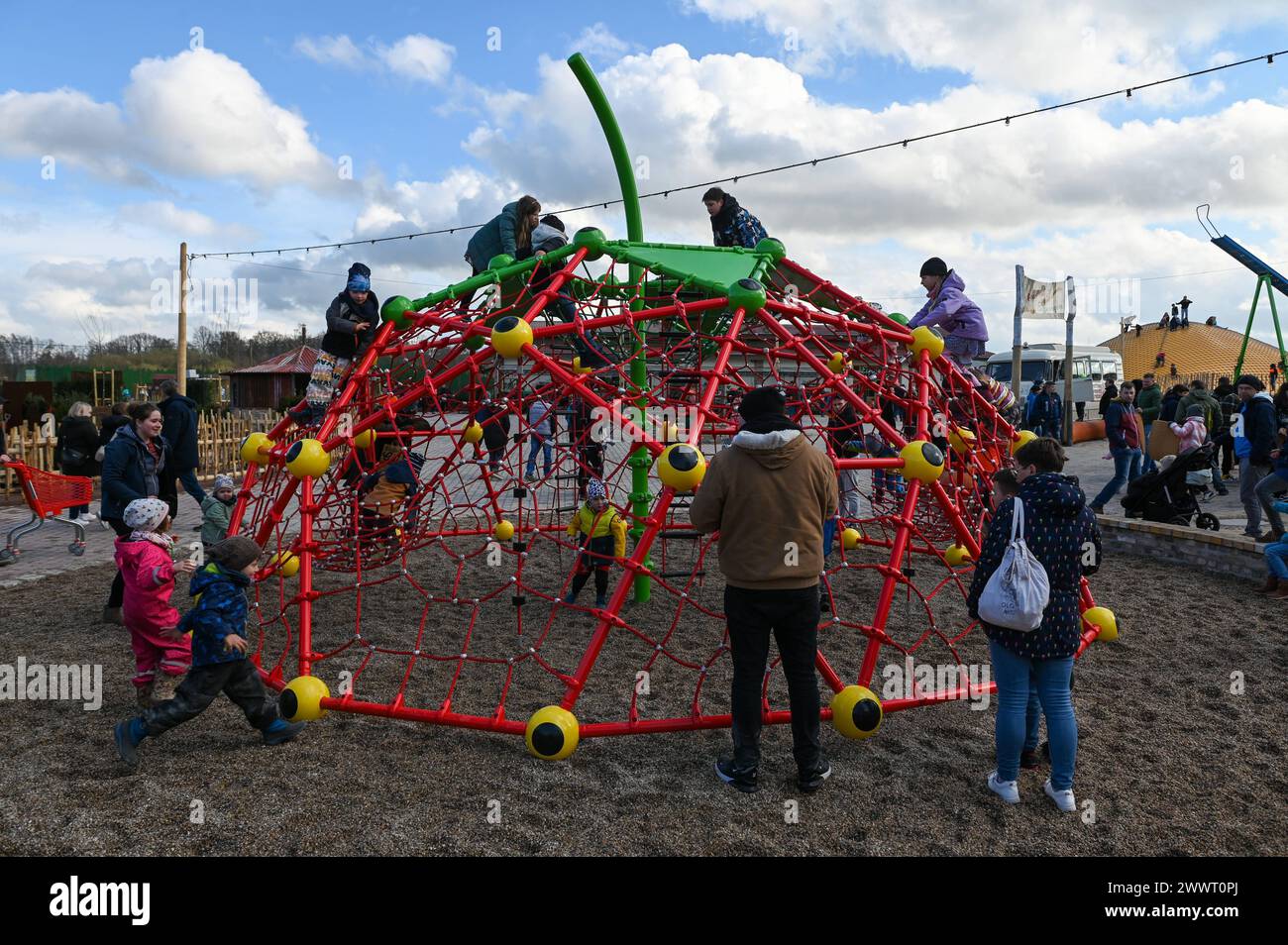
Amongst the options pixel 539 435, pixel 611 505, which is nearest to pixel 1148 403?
pixel 611 505

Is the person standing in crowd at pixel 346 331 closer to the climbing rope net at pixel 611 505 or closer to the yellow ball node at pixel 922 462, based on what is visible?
the climbing rope net at pixel 611 505

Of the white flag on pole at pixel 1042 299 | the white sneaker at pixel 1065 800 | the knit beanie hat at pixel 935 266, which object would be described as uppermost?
the white flag on pole at pixel 1042 299

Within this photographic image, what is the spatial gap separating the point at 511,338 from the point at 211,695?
2.38 m

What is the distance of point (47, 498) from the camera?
349 inches

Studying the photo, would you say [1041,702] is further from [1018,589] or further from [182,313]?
[182,313]

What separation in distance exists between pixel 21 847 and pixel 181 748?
905mm

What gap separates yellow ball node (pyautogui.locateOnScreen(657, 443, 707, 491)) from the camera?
3781 mm

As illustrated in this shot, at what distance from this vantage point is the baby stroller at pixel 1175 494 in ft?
31.1

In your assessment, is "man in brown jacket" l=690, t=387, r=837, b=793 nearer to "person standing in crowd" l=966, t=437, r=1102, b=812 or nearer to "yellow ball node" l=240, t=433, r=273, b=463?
"person standing in crowd" l=966, t=437, r=1102, b=812

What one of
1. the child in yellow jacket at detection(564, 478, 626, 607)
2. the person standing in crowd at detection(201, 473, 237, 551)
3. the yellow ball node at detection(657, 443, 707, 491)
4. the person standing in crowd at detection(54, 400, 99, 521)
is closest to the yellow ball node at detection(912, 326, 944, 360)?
the child in yellow jacket at detection(564, 478, 626, 607)

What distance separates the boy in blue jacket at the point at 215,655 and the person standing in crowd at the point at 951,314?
515 cm

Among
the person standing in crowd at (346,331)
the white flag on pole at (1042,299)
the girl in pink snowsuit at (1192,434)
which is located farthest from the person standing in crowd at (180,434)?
the white flag on pole at (1042,299)

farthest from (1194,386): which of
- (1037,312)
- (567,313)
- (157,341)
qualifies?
(157,341)

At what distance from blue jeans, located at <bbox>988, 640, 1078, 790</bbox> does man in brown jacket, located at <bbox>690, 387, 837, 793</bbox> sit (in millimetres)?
803
